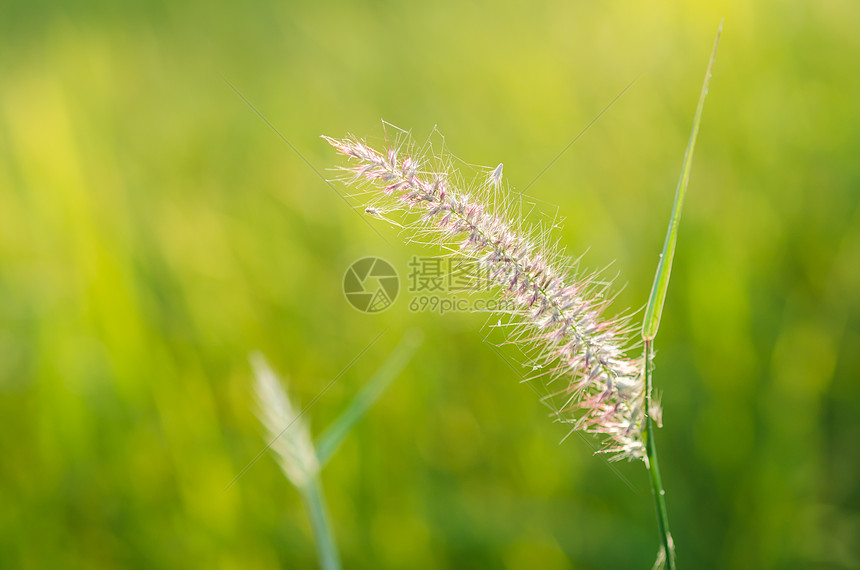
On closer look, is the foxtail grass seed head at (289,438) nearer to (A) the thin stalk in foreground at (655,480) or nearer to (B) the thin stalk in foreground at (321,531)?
(B) the thin stalk in foreground at (321,531)

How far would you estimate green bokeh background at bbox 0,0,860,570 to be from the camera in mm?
1325

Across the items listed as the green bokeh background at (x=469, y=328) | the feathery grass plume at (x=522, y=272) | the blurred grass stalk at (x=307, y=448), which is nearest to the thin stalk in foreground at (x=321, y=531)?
the blurred grass stalk at (x=307, y=448)

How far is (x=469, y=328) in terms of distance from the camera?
1657 mm

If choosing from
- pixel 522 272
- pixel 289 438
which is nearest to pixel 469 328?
pixel 289 438

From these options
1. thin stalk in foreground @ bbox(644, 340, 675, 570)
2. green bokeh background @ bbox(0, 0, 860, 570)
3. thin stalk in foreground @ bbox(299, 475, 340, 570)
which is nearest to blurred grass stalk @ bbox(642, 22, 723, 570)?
thin stalk in foreground @ bbox(644, 340, 675, 570)

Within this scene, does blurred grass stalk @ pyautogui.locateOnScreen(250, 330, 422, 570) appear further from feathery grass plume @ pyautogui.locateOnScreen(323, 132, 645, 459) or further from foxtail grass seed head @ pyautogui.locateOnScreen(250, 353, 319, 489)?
feathery grass plume @ pyautogui.locateOnScreen(323, 132, 645, 459)

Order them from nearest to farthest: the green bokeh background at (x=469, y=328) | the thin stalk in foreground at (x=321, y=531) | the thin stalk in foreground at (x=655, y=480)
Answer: the thin stalk in foreground at (x=655, y=480), the thin stalk in foreground at (x=321, y=531), the green bokeh background at (x=469, y=328)

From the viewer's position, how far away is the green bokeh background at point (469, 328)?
1.33m

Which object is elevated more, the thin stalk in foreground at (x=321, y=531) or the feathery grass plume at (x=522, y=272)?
the feathery grass plume at (x=522, y=272)

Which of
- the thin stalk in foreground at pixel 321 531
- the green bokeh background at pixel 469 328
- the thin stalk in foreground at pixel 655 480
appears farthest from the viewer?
the green bokeh background at pixel 469 328

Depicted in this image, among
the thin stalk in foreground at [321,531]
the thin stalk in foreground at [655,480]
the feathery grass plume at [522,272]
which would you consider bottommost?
the thin stalk in foreground at [321,531]

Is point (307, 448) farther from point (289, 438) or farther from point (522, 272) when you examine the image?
point (522, 272)

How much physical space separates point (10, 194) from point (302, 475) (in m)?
2.01

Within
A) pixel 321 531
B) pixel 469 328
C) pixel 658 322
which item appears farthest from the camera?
pixel 469 328
